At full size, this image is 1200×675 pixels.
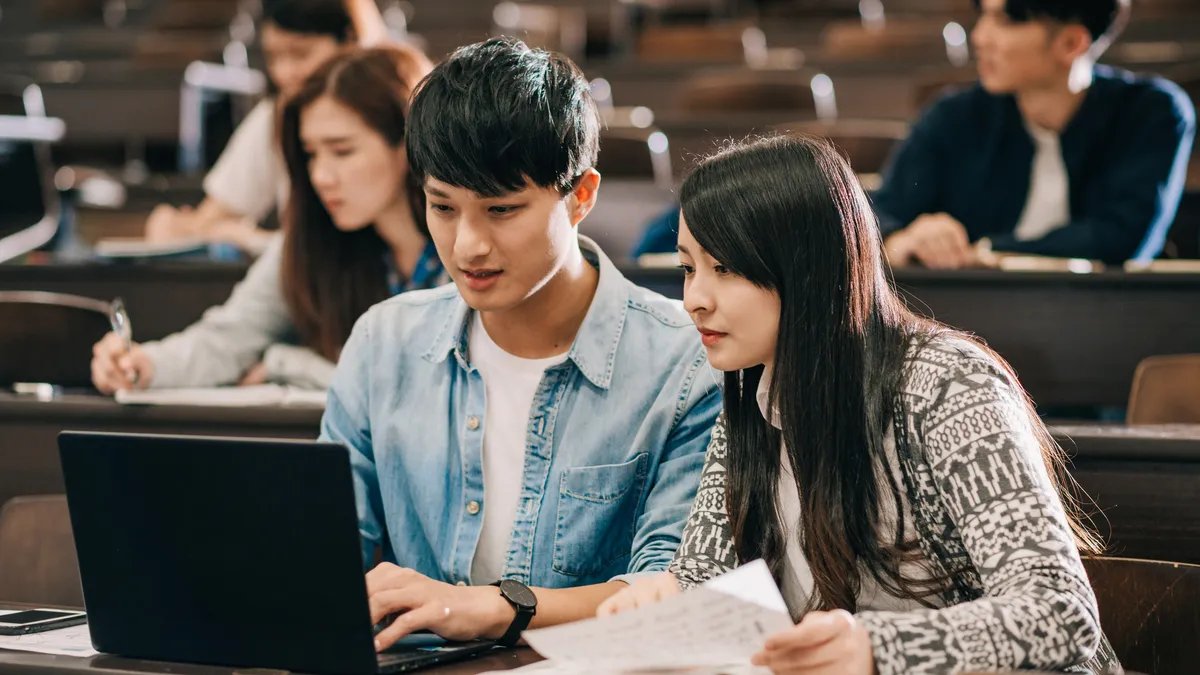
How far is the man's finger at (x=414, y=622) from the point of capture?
1.16 m

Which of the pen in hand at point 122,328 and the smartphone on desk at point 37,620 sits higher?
the pen in hand at point 122,328

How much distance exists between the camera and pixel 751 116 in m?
4.20

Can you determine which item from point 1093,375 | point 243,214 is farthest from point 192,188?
point 1093,375

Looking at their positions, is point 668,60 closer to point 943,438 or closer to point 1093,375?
point 1093,375

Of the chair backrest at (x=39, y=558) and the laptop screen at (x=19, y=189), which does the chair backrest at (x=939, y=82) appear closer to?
the laptop screen at (x=19, y=189)

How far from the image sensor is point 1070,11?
268cm

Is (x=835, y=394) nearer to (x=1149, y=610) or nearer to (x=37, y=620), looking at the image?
(x=1149, y=610)

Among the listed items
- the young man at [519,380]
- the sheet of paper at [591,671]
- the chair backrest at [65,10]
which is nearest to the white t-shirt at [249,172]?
the young man at [519,380]

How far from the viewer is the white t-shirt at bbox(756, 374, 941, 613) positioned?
1193mm

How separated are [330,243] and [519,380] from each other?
0.80 m

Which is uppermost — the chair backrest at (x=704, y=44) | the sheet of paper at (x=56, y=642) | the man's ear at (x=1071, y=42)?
the chair backrest at (x=704, y=44)

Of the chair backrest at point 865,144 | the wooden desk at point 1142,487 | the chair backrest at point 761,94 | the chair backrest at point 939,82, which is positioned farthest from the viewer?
the chair backrest at point 761,94

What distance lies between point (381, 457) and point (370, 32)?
1854 mm

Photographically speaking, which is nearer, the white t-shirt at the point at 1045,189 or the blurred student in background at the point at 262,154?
the white t-shirt at the point at 1045,189
